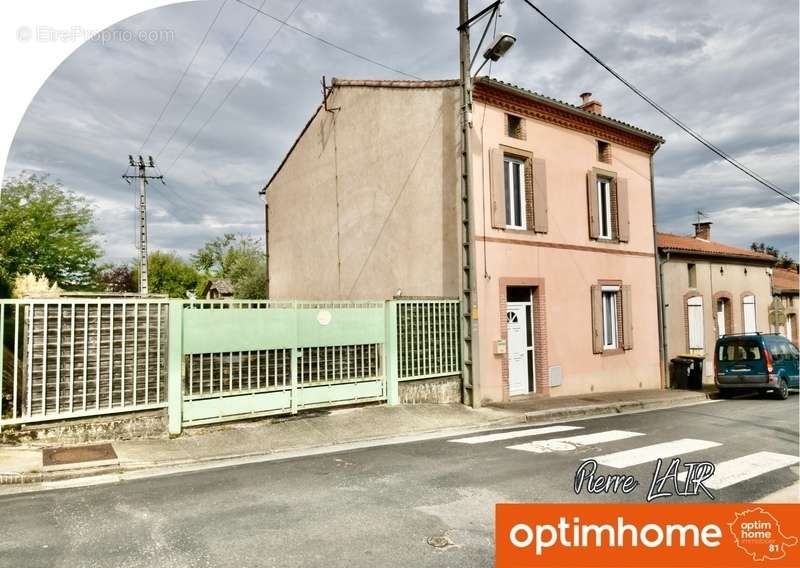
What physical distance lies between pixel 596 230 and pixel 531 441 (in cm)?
855

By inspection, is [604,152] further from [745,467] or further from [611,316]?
[745,467]

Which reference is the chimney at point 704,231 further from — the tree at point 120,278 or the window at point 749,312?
the tree at point 120,278

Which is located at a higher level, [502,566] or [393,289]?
[393,289]

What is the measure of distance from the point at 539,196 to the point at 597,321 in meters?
3.80

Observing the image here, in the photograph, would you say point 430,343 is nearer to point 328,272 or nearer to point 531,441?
point 531,441

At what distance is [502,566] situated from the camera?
3594 millimetres

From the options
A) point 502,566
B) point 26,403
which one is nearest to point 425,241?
point 26,403

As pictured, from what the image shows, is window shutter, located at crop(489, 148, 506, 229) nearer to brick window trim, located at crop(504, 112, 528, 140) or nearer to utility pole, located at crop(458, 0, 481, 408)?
brick window trim, located at crop(504, 112, 528, 140)

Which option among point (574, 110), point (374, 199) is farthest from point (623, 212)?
point (374, 199)

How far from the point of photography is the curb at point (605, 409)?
34.4 feet

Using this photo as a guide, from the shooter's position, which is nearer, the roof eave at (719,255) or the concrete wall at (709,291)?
the roof eave at (719,255)

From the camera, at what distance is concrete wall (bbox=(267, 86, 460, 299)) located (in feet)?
39.7

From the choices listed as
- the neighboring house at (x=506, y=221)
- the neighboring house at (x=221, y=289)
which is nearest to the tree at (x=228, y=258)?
the neighboring house at (x=221, y=289)

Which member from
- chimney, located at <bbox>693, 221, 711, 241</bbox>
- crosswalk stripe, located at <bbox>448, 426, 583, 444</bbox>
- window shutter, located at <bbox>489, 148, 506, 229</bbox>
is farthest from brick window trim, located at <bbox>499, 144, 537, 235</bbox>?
chimney, located at <bbox>693, 221, 711, 241</bbox>
